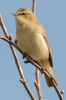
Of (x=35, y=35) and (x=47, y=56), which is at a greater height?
(x=35, y=35)

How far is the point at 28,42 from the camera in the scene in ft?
16.6

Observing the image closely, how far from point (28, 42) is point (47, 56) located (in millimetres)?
825

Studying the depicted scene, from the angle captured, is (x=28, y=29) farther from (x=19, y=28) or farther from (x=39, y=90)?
(x=39, y=90)

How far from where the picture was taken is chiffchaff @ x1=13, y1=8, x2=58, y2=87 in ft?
16.8

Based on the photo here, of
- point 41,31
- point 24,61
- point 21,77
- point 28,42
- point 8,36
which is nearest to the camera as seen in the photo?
point 8,36

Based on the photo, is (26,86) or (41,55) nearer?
(26,86)

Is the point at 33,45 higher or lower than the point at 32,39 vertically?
lower

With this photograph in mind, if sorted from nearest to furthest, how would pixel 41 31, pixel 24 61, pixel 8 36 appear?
pixel 8 36 → pixel 24 61 → pixel 41 31

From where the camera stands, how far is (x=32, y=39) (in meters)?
5.09

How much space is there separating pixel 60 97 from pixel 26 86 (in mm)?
500

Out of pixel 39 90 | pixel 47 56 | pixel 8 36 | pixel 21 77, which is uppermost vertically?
pixel 8 36

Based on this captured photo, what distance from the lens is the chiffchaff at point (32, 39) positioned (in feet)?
16.8

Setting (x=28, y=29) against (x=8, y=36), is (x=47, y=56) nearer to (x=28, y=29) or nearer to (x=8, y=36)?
(x=28, y=29)

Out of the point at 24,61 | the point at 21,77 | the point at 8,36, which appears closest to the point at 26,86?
the point at 21,77
